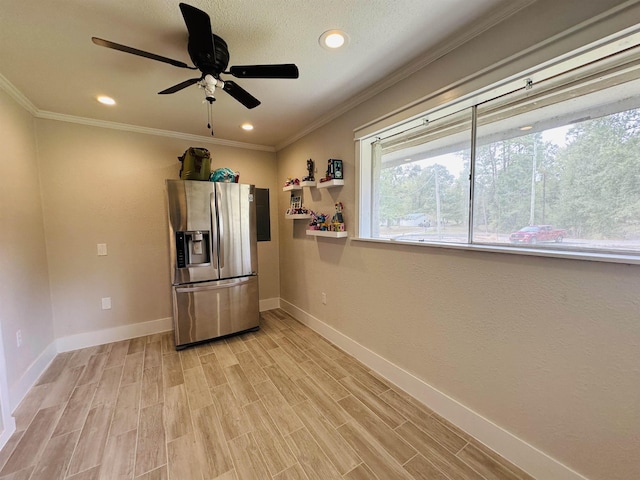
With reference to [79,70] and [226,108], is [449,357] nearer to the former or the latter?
[226,108]

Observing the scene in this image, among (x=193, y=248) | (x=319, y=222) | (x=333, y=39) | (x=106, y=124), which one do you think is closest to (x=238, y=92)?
(x=333, y=39)

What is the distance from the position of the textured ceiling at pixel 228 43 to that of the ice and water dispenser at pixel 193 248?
1239 mm

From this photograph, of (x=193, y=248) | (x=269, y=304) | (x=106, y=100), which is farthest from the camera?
(x=269, y=304)

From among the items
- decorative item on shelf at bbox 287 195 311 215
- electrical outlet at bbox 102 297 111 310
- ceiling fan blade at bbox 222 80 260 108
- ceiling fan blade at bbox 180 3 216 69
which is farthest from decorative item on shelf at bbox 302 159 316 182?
electrical outlet at bbox 102 297 111 310

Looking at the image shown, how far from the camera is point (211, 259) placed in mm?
2770

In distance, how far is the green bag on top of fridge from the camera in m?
2.70

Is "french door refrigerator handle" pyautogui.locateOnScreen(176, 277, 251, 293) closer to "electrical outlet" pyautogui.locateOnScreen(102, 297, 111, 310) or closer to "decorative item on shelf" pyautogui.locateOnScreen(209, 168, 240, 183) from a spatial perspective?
"electrical outlet" pyautogui.locateOnScreen(102, 297, 111, 310)

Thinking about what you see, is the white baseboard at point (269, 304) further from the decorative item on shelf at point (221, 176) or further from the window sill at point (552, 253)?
the window sill at point (552, 253)

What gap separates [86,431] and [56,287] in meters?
1.72

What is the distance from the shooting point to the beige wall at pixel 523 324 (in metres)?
1.10

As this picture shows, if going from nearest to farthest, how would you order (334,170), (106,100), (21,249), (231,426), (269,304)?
(231,426) → (21,249) → (106,100) → (334,170) → (269,304)

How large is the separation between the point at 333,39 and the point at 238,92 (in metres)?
0.68

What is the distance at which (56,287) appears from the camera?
2.63 m

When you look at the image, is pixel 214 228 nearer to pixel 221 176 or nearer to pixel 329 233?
pixel 221 176
